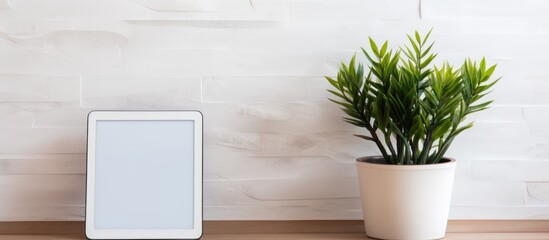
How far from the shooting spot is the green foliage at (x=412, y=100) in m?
1.01

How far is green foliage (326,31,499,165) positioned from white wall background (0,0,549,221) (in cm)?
9

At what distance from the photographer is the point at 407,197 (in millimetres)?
1018

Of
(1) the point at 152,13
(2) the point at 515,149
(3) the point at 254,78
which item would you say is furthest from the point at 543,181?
(1) the point at 152,13

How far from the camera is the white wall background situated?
113cm

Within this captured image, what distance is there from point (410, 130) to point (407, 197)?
109 millimetres

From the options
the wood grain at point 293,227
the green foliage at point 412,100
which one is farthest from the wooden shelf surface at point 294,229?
the green foliage at point 412,100

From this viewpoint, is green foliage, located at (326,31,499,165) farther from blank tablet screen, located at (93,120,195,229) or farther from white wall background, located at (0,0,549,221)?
blank tablet screen, located at (93,120,195,229)

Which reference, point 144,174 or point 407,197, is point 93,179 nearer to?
point 144,174

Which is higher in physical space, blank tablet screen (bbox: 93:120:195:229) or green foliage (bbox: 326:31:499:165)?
green foliage (bbox: 326:31:499:165)

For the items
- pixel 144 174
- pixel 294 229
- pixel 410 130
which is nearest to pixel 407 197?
pixel 410 130

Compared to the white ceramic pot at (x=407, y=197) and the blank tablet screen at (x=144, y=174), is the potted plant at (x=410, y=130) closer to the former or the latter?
the white ceramic pot at (x=407, y=197)

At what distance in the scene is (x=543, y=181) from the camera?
1161 millimetres

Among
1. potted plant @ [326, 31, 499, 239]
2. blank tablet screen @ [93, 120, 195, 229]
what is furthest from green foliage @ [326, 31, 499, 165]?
blank tablet screen @ [93, 120, 195, 229]

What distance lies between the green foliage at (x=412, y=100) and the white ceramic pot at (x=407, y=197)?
0.04 m
